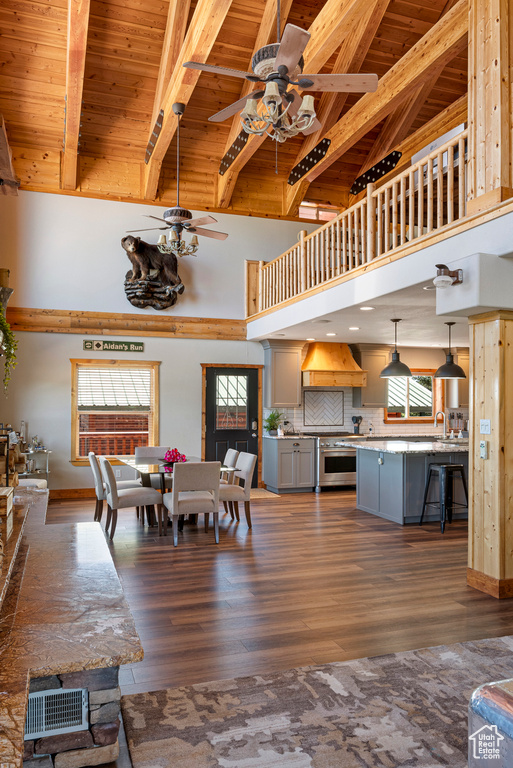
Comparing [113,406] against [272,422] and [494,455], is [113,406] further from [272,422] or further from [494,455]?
[494,455]

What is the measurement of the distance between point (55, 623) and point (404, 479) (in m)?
5.39

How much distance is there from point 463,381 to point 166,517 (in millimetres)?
7315

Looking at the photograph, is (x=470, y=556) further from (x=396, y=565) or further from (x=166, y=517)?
(x=166, y=517)

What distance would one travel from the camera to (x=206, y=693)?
2938 millimetres

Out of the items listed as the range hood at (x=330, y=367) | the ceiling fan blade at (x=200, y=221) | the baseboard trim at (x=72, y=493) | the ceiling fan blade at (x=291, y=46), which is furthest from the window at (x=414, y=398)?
the ceiling fan blade at (x=291, y=46)

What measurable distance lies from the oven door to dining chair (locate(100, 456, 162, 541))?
404 cm

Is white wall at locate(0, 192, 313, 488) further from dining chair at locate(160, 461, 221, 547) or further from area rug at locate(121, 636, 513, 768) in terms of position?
area rug at locate(121, 636, 513, 768)

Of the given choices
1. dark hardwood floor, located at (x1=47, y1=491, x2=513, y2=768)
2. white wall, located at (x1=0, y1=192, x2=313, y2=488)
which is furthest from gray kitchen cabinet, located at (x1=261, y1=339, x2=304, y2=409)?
dark hardwood floor, located at (x1=47, y1=491, x2=513, y2=768)

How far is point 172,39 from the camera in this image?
7500mm

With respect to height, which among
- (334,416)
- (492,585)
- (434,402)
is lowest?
(492,585)

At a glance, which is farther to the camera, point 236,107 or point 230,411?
point 230,411

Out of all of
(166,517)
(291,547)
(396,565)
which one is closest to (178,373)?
(166,517)

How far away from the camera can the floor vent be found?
7.47 ft

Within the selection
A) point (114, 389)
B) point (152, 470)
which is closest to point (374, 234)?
point (152, 470)
